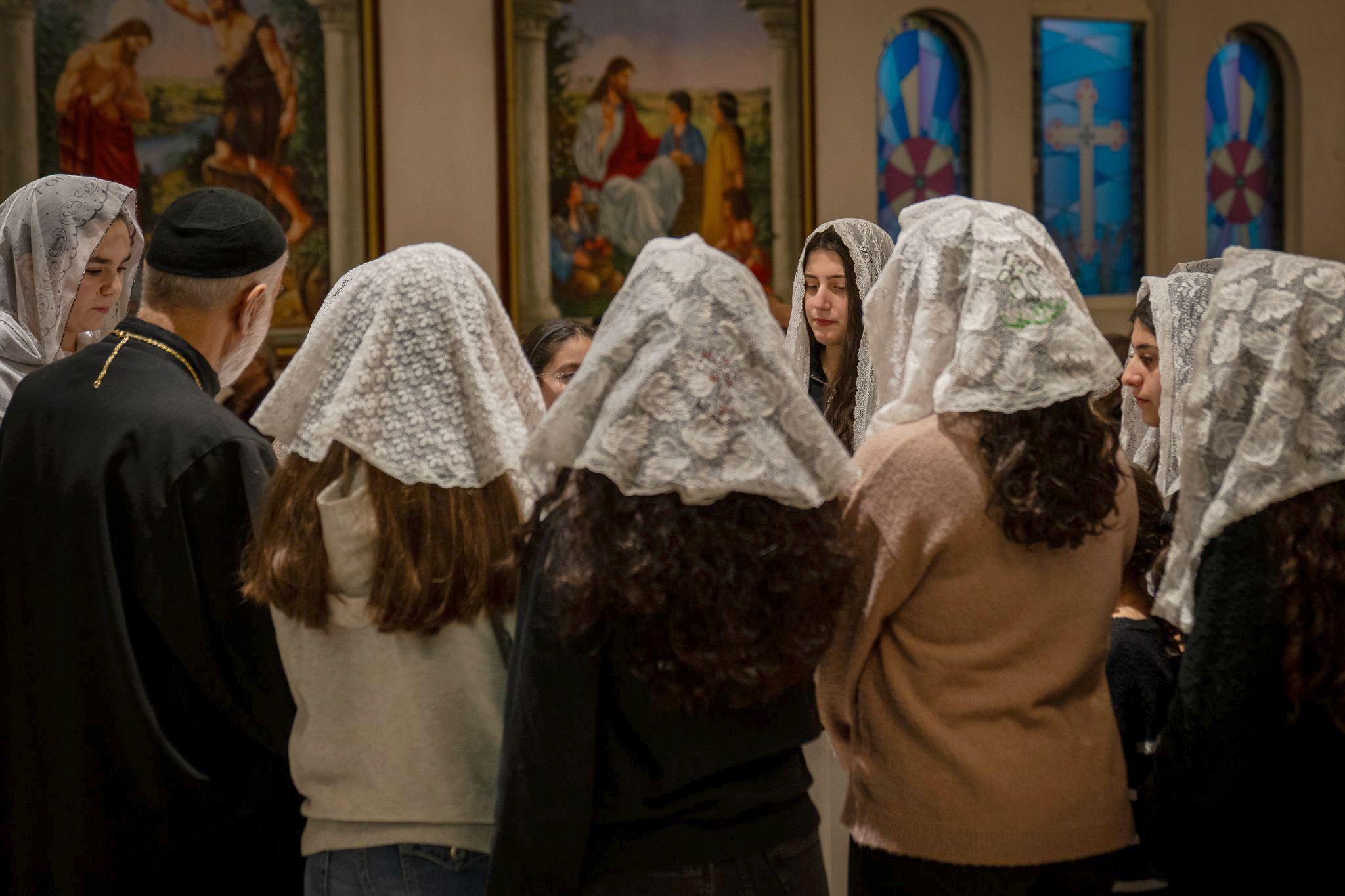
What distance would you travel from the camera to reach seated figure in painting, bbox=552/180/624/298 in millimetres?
8578

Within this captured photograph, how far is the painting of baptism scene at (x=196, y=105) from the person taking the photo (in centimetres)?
749

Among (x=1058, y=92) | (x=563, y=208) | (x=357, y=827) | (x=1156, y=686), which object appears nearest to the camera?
(x=357, y=827)

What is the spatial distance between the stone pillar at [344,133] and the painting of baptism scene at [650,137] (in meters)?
1.18

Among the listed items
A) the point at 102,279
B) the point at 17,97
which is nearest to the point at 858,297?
the point at 102,279

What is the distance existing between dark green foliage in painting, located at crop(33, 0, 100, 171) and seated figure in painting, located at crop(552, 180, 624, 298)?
280 centimetres

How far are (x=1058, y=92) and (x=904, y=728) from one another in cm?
854

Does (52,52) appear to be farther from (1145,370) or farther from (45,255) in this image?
(1145,370)

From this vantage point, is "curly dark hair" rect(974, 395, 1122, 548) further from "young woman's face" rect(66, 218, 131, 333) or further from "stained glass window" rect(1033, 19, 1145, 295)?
"stained glass window" rect(1033, 19, 1145, 295)

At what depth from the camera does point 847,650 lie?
7.06 feet

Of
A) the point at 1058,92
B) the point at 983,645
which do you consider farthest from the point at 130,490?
the point at 1058,92

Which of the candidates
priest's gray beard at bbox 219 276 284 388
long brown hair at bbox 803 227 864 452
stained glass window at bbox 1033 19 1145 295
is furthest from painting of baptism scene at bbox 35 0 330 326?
priest's gray beard at bbox 219 276 284 388

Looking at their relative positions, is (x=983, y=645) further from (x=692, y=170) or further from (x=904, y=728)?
(x=692, y=170)

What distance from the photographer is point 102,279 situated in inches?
128

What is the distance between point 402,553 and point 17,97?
6569mm
